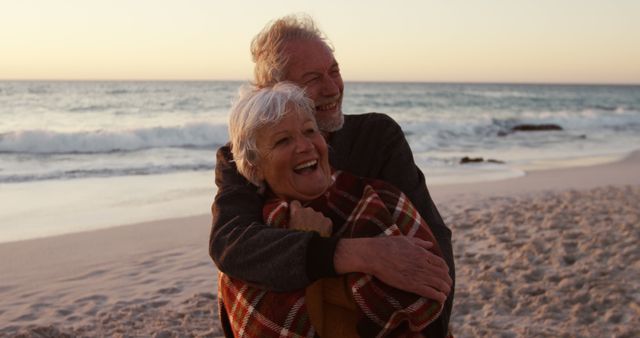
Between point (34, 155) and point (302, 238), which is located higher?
point (302, 238)

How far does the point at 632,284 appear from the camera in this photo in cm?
541

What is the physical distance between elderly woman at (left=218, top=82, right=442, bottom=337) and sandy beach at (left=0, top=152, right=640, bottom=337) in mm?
2638

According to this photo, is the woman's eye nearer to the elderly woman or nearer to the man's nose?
the elderly woman

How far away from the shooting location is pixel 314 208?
2318 millimetres

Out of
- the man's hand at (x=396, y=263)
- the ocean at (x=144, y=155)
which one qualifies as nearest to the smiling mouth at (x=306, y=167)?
the man's hand at (x=396, y=263)

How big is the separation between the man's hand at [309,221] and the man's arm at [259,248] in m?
0.07

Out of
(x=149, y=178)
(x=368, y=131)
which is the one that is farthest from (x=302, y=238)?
(x=149, y=178)

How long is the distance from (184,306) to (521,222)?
13.3 feet

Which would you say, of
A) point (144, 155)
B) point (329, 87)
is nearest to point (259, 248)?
point (329, 87)

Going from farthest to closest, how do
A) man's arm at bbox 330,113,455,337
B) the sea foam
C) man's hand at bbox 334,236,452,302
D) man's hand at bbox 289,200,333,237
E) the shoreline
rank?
the sea foam
the shoreline
man's arm at bbox 330,113,455,337
man's hand at bbox 289,200,333,237
man's hand at bbox 334,236,452,302

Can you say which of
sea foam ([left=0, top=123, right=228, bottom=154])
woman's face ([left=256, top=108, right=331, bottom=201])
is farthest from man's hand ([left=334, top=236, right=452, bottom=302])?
sea foam ([left=0, top=123, right=228, bottom=154])

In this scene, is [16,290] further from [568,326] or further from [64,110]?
[64,110]

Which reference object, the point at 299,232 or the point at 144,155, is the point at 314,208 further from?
the point at 144,155

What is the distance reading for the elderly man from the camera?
6.67ft
